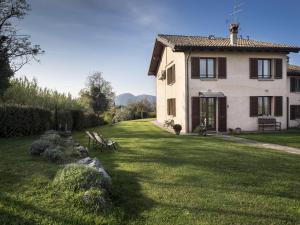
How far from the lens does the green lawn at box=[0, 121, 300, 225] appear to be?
5.06m

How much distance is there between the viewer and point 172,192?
6426 millimetres

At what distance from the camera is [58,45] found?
17.2 metres

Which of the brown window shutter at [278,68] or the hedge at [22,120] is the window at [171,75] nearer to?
the brown window shutter at [278,68]

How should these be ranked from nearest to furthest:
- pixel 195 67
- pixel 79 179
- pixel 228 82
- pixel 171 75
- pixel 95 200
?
1. pixel 95 200
2. pixel 79 179
3. pixel 195 67
4. pixel 228 82
5. pixel 171 75

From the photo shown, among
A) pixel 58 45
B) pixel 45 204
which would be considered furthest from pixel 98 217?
pixel 58 45

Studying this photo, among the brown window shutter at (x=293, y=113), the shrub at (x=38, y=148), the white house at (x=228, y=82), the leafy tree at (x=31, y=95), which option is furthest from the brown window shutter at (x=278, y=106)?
the shrub at (x=38, y=148)

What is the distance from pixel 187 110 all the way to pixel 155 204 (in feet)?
50.1

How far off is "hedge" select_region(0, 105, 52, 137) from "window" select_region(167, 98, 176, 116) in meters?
9.72

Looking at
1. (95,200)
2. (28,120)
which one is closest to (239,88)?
(28,120)

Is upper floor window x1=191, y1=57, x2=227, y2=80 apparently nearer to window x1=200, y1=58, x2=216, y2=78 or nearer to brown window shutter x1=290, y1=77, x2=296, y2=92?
window x1=200, y1=58, x2=216, y2=78

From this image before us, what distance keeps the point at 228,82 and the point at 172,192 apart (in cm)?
1629

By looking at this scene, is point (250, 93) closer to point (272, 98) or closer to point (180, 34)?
point (272, 98)

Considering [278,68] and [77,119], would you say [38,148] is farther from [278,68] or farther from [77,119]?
[278,68]

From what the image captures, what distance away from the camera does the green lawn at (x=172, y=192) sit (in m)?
5.06
